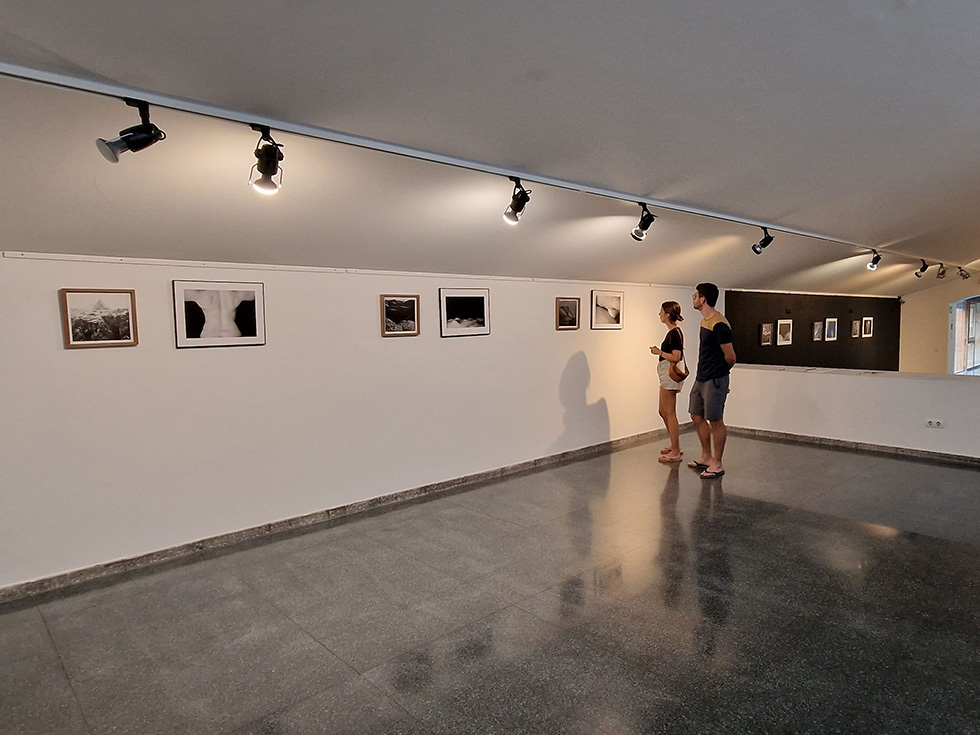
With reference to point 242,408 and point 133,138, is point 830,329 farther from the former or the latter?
Answer: point 133,138

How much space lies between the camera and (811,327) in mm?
9789

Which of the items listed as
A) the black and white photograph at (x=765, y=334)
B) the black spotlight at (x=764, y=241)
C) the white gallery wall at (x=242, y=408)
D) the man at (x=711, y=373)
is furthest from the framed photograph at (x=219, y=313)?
the black and white photograph at (x=765, y=334)

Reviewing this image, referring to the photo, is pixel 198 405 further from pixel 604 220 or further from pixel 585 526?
pixel 604 220

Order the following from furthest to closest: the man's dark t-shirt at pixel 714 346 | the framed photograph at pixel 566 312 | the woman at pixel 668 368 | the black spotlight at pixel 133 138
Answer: the framed photograph at pixel 566 312 < the woman at pixel 668 368 < the man's dark t-shirt at pixel 714 346 < the black spotlight at pixel 133 138

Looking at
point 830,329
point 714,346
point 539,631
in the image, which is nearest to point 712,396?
point 714,346

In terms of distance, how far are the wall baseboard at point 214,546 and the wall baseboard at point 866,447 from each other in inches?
133

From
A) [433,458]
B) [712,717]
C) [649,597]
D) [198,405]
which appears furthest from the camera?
[433,458]

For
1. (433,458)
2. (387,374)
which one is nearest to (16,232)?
(387,374)

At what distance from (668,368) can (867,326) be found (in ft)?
25.1

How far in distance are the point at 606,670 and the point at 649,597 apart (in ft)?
2.51

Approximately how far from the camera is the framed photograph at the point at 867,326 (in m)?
11.4

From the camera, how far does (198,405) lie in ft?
13.1

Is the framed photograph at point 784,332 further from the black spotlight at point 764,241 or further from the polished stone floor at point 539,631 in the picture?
the polished stone floor at point 539,631

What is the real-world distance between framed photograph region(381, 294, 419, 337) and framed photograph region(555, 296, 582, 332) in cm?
186
